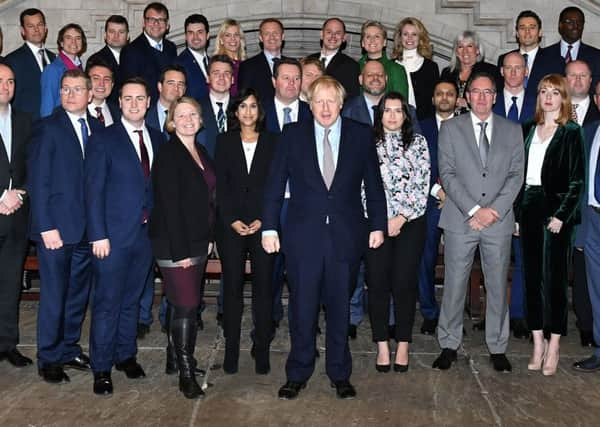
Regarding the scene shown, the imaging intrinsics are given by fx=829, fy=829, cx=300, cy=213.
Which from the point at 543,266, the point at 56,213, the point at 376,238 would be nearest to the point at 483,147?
the point at 543,266

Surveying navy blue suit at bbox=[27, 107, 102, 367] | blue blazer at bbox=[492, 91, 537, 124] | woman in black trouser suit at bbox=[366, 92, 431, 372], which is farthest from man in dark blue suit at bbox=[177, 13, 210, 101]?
blue blazer at bbox=[492, 91, 537, 124]

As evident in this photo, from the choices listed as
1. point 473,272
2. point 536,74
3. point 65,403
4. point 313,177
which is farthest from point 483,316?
point 65,403

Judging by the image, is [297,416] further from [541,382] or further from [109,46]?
[109,46]

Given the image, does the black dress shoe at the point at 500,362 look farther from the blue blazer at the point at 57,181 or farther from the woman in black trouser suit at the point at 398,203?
the blue blazer at the point at 57,181

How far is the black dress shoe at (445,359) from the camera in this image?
5.11 metres

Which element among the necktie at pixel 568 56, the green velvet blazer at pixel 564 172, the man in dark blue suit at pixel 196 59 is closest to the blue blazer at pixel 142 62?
the man in dark blue suit at pixel 196 59

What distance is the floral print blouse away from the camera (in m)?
4.90

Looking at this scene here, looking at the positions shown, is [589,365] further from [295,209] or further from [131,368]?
[131,368]

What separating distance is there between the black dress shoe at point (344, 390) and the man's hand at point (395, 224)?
91 cm

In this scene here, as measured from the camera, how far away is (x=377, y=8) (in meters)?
8.45

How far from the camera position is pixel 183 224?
4469mm

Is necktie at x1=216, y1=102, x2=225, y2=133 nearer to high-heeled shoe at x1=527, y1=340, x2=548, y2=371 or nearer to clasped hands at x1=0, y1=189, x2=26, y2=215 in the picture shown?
clasped hands at x1=0, y1=189, x2=26, y2=215

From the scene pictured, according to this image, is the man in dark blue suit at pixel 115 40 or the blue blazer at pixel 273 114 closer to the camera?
the blue blazer at pixel 273 114

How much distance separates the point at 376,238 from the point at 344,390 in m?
0.86
